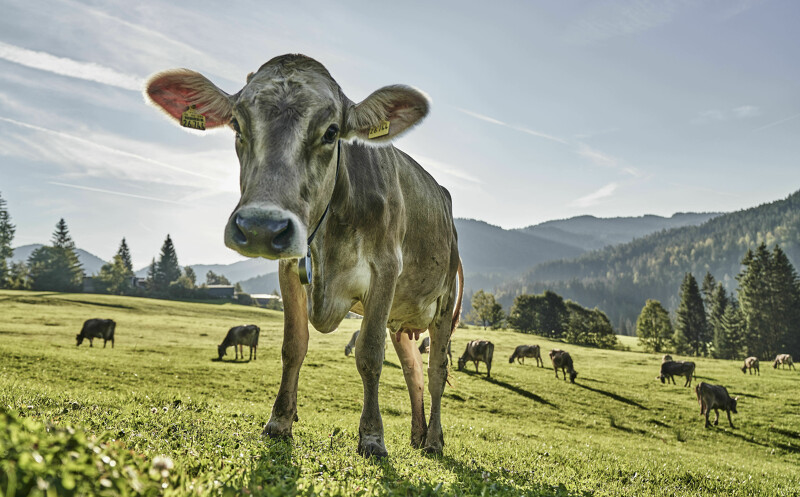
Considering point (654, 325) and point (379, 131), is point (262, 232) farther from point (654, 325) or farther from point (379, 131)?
point (654, 325)

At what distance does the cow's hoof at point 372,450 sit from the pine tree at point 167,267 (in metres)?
126

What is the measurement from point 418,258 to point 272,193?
10.9 feet

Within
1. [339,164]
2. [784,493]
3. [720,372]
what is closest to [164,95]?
[339,164]

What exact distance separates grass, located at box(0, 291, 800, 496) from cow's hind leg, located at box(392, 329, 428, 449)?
0.58 metres

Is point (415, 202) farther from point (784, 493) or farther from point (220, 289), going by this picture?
point (220, 289)

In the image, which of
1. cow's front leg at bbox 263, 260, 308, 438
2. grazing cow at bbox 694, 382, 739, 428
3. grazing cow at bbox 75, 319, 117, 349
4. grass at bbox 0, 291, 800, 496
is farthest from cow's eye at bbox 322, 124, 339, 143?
grazing cow at bbox 75, 319, 117, 349

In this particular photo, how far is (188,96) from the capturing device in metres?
5.47

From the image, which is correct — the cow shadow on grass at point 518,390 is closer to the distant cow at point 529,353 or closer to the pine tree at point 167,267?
the distant cow at point 529,353

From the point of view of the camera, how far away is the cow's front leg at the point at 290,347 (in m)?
5.70

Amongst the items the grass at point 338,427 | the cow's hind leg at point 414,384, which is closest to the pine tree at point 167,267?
the grass at point 338,427

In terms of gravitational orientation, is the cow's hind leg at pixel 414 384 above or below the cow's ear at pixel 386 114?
below

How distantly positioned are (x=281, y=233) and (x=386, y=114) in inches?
83.7

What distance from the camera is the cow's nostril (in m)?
3.71

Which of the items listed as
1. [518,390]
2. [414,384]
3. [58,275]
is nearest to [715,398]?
[518,390]
